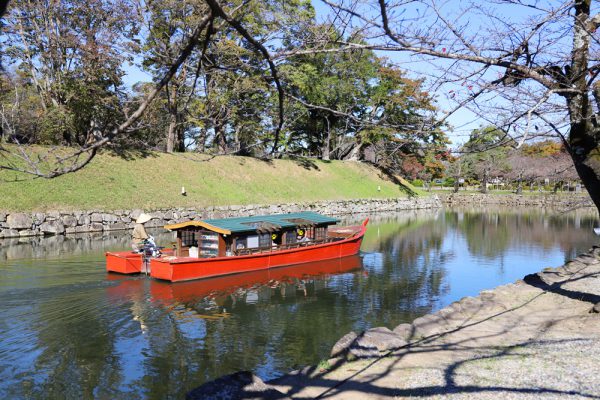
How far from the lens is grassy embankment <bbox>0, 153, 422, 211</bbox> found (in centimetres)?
2712

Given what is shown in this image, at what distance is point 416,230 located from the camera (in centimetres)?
3222

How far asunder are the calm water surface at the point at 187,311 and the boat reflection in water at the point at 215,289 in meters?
0.04

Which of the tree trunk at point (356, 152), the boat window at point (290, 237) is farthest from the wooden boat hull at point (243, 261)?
the tree trunk at point (356, 152)

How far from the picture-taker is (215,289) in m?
15.6

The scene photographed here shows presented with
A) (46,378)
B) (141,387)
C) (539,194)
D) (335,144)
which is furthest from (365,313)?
(539,194)

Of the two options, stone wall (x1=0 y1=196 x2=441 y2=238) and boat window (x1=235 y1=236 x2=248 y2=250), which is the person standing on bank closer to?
boat window (x1=235 y1=236 x2=248 y2=250)

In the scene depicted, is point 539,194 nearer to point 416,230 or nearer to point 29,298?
point 416,230

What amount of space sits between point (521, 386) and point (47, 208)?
26.3 metres

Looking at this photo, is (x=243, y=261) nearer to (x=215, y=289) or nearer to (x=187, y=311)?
(x=215, y=289)

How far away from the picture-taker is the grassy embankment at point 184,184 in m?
27.1

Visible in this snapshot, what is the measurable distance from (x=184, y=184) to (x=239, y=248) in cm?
1741

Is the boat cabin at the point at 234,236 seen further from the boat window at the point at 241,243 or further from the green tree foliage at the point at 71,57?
the green tree foliage at the point at 71,57

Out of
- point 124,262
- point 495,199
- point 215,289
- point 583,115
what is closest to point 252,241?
point 215,289

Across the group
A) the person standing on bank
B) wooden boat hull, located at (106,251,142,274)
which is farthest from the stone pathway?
the person standing on bank
